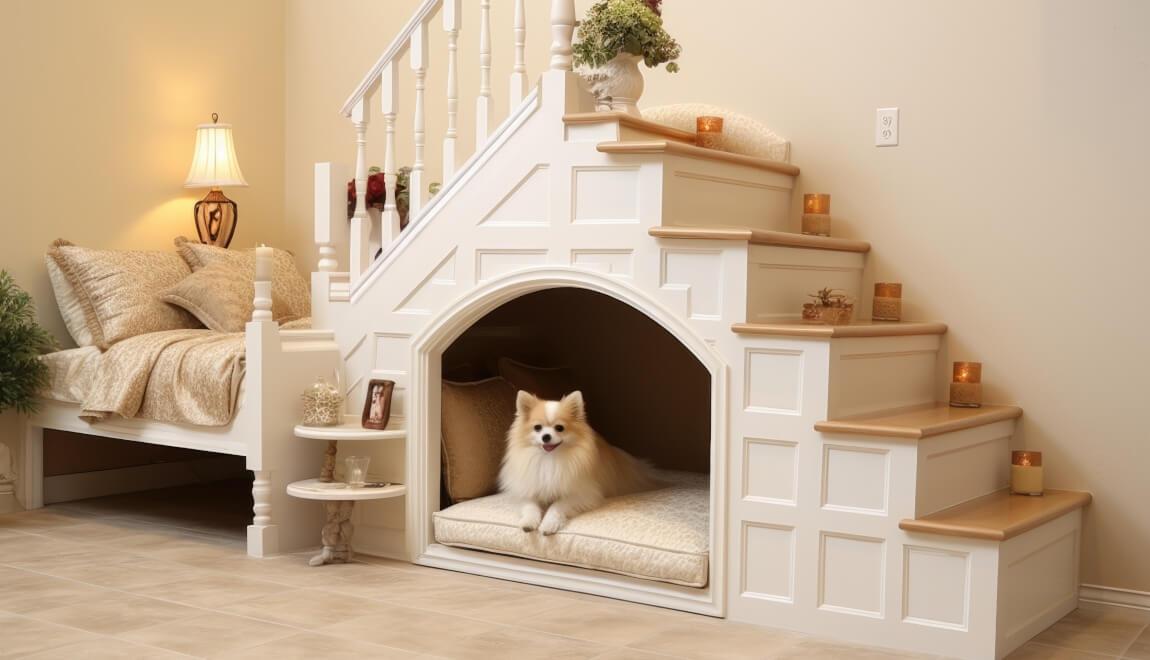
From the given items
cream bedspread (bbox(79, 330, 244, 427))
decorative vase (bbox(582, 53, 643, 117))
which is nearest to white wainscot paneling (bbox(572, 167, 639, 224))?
decorative vase (bbox(582, 53, 643, 117))

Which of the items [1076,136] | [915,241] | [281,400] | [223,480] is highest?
[1076,136]

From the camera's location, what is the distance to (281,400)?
13.0 feet

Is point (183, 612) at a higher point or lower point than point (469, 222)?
lower

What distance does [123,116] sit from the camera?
5.08 metres

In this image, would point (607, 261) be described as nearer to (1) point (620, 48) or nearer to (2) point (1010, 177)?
(1) point (620, 48)

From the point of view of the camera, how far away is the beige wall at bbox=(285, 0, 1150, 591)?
11.6ft

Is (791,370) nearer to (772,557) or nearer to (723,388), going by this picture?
(723,388)

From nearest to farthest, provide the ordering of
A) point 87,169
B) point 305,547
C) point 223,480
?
point 305,547 < point 87,169 < point 223,480

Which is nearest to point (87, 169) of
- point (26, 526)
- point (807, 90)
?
point (26, 526)

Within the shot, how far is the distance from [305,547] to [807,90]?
2.39 meters

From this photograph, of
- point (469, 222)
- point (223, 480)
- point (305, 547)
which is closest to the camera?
point (469, 222)

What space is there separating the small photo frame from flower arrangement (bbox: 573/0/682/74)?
1.27 metres

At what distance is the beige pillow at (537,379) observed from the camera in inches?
174

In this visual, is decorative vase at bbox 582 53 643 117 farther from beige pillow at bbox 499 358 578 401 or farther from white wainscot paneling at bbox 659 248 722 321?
beige pillow at bbox 499 358 578 401
